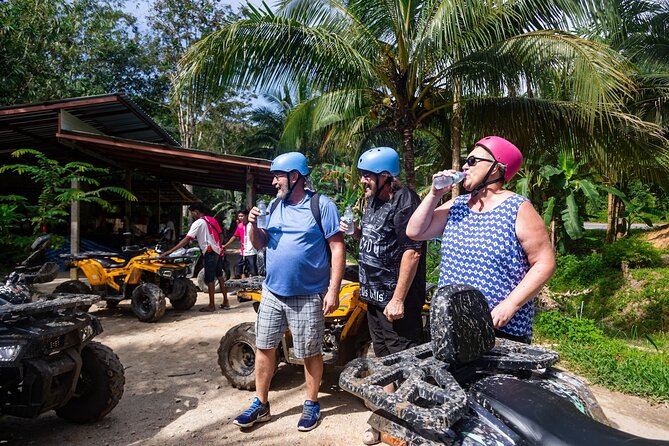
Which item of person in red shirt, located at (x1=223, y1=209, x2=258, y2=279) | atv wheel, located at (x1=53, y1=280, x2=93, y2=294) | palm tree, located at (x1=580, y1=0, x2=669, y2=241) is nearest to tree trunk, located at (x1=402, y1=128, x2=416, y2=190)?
person in red shirt, located at (x1=223, y1=209, x2=258, y2=279)

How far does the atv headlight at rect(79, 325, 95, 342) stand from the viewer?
301 centimetres

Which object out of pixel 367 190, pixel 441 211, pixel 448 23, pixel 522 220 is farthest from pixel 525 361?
pixel 448 23

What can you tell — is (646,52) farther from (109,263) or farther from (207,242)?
(109,263)

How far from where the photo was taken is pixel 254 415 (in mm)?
3166

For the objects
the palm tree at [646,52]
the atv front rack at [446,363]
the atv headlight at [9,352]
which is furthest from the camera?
the palm tree at [646,52]

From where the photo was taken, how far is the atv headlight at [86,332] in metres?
3.01

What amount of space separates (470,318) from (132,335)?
5349 millimetres

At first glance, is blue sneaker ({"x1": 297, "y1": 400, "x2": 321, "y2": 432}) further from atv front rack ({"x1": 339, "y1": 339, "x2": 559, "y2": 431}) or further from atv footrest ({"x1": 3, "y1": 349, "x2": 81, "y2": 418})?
atv front rack ({"x1": 339, "y1": 339, "x2": 559, "y2": 431})

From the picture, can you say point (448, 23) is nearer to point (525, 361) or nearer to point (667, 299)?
point (525, 361)

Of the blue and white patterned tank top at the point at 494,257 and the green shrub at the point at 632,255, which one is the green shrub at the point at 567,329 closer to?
the blue and white patterned tank top at the point at 494,257

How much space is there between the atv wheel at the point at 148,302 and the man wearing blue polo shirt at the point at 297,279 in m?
3.61

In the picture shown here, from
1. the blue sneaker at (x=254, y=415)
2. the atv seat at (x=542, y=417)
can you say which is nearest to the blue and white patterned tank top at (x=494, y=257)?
the atv seat at (x=542, y=417)

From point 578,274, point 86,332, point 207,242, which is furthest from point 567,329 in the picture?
point 578,274

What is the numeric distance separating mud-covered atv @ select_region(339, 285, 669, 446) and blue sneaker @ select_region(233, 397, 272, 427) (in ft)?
5.96
